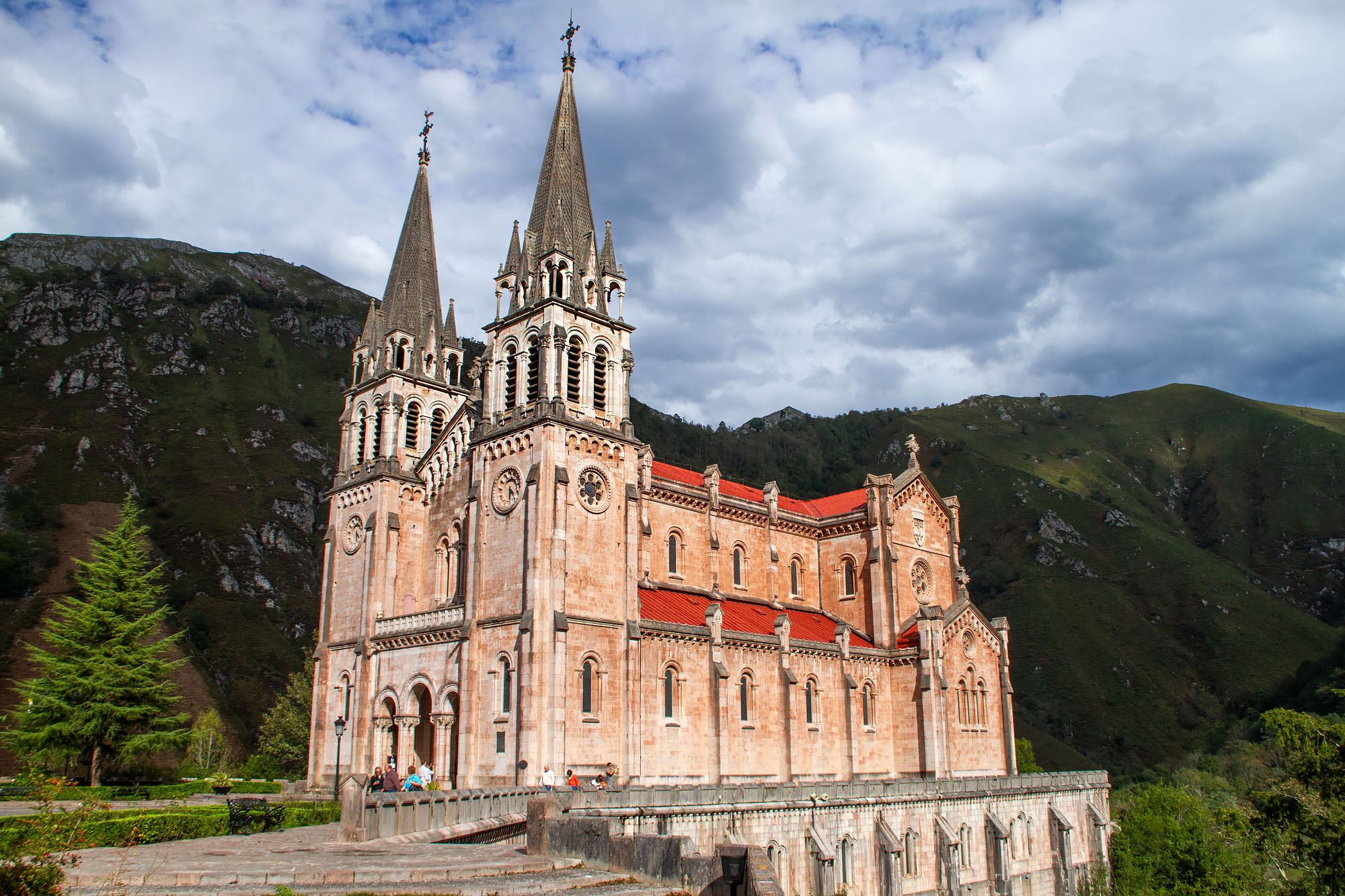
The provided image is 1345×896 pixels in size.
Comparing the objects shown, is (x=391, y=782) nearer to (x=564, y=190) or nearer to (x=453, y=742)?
(x=453, y=742)

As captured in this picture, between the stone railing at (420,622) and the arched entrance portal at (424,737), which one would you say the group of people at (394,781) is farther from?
the stone railing at (420,622)

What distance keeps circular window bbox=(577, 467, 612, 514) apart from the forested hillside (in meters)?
59.0

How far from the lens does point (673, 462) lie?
146750 mm

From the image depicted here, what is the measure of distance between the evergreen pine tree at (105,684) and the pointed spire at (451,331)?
17.1 meters

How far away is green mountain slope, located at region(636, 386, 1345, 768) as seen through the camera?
4094 inches

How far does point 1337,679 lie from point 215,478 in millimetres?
118183

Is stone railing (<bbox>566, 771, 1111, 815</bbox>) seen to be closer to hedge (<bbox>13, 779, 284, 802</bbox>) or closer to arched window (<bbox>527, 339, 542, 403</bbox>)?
arched window (<bbox>527, 339, 542, 403</bbox>)

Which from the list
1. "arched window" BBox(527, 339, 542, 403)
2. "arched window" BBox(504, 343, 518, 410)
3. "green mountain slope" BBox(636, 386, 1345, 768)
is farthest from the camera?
"green mountain slope" BBox(636, 386, 1345, 768)

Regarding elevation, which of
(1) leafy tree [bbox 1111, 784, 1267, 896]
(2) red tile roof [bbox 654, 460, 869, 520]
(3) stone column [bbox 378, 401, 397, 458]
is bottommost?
(1) leafy tree [bbox 1111, 784, 1267, 896]

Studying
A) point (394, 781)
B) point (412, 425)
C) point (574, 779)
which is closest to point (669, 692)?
point (574, 779)

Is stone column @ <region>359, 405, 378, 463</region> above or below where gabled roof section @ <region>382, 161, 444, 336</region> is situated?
below

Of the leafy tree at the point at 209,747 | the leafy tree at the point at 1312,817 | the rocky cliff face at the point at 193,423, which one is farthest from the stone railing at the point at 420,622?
the rocky cliff face at the point at 193,423

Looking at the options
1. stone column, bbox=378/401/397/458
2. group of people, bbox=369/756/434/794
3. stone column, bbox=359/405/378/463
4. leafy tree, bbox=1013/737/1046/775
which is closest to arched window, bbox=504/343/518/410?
stone column, bbox=378/401/397/458

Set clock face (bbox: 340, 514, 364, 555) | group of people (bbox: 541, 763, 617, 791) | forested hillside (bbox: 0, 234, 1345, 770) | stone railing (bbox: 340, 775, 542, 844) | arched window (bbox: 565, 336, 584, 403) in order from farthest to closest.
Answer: forested hillside (bbox: 0, 234, 1345, 770) < clock face (bbox: 340, 514, 364, 555) < arched window (bbox: 565, 336, 584, 403) < group of people (bbox: 541, 763, 617, 791) < stone railing (bbox: 340, 775, 542, 844)
